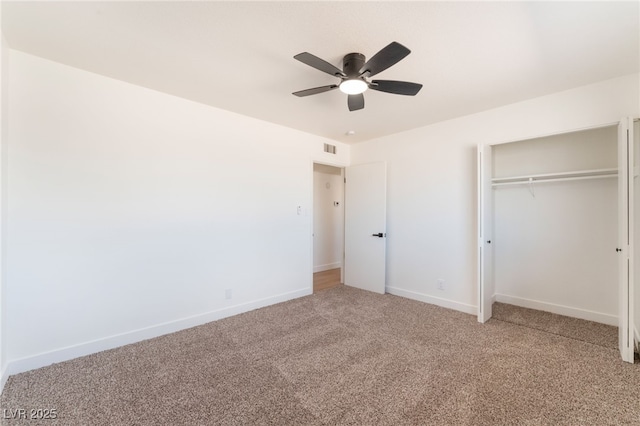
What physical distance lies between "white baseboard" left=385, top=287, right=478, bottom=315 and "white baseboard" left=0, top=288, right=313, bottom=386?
201 centimetres

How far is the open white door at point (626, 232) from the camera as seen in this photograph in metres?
2.28

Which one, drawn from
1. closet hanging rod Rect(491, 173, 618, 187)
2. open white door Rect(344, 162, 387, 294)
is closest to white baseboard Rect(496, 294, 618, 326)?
closet hanging rod Rect(491, 173, 618, 187)

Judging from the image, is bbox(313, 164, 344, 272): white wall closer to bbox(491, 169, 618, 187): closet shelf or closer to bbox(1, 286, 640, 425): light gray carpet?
bbox(1, 286, 640, 425): light gray carpet

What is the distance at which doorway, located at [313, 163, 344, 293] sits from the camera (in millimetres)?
5926

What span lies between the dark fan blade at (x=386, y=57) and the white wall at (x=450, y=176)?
2177 mm

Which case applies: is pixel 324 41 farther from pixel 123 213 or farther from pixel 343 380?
pixel 343 380

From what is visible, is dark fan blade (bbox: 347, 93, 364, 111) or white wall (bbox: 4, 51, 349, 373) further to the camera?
dark fan blade (bbox: 347, 93, 364, 111)

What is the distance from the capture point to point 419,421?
5.53 feet

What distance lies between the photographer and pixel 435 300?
12.5ft

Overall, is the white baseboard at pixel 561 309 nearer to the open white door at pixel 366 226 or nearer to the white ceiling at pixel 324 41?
the open white door at pixel 366 226

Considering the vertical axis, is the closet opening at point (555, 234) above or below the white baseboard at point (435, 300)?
above

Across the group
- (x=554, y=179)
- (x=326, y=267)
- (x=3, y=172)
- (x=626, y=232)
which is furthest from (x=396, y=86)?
(x=326, y=267)

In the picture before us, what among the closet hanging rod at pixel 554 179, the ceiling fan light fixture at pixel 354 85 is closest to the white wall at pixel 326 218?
the closet hanging rod at pixel 554 179

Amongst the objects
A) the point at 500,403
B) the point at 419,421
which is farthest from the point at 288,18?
the point at 500,403
